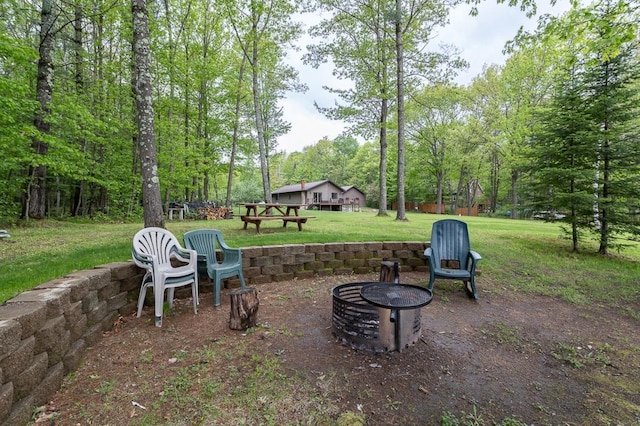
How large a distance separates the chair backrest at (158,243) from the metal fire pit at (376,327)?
2.06m

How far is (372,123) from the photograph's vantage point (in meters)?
15.0

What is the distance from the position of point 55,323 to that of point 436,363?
8.62ft

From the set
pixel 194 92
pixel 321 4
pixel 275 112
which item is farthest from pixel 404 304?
pixel 275 112

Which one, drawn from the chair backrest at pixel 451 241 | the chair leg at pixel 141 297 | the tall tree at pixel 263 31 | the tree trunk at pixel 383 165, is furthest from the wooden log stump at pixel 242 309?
the tree trunk at pixel 383 165

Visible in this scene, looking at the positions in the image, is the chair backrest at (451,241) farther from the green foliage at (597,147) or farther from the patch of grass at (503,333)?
the green foliage at (597,147)

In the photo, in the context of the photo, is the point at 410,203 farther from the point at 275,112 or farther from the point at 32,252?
the point at 32,252

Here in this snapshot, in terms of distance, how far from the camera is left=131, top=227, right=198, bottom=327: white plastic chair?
2748 millimetres

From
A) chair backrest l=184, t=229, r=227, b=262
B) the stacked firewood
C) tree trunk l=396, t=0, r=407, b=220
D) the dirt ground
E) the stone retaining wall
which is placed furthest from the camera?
the stacked firewood

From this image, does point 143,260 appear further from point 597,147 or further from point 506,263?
point 597,147

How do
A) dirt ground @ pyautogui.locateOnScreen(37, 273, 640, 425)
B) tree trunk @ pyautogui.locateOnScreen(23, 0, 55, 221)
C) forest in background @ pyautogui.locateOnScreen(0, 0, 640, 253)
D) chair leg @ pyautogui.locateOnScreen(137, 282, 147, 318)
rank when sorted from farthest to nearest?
tree trunk @ pyautogui.locateOnScreen(23, 0, 55, 221), forest in background @ pyautogui.locateOnScreen(0, 0, 640, 253), chair leg @ pyautogui.locateOnScreen(137, 282, 147, 318), dirt ground @ pyautogui.locateOnScreen(37, 273, 640, 425)

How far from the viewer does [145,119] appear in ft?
14.6

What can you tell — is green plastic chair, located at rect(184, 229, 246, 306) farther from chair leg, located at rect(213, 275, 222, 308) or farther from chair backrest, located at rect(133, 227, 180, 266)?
chair backrest, located at rect(133, 227, 180, 266)

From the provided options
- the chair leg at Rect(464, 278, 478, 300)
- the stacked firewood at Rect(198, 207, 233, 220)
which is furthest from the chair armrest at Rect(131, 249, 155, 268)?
the stacked firewood at Rect(198, 207, 233, 220)

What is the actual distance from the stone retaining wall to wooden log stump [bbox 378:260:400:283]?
1664mm
